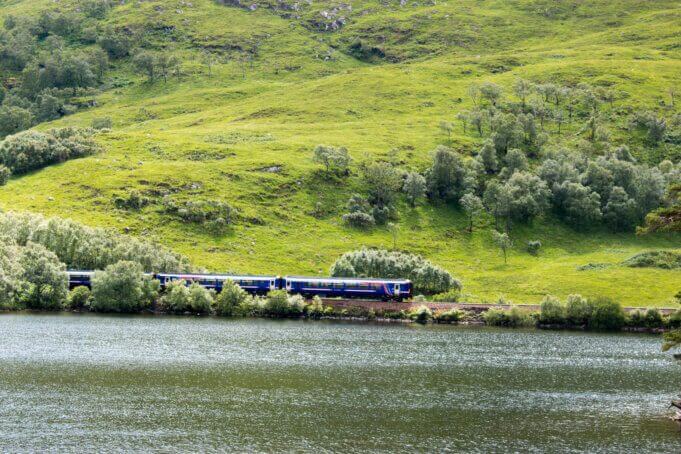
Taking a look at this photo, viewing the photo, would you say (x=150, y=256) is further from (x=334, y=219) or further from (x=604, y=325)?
(x=604, y=325)

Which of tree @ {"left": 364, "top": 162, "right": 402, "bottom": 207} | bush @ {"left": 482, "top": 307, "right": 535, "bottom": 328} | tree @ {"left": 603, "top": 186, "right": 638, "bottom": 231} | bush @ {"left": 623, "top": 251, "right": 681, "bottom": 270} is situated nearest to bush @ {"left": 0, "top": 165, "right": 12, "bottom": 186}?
tree @ {"left": 364, "top": 162, "right": 402, "bottom": 207}

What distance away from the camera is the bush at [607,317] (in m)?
122

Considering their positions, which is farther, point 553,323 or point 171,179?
point 171,179

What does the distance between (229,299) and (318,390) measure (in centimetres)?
5891

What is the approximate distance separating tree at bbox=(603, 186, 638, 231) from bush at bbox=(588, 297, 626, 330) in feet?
245

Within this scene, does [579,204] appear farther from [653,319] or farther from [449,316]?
[449,316]

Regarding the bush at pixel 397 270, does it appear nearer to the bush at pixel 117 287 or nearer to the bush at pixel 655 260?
the bush at pixel 117 287

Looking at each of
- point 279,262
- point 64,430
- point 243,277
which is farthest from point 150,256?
point 64,430

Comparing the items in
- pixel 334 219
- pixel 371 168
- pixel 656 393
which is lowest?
pixel 656 393

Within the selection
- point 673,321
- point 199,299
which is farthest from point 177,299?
point 673,321

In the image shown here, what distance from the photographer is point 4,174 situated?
182 metres

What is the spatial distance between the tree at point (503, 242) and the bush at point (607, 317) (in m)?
47.1

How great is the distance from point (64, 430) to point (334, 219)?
437 feet

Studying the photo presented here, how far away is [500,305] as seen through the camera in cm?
13162
